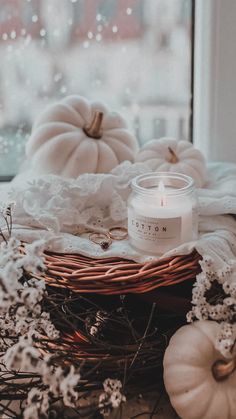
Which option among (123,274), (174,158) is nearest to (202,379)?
(123,274)

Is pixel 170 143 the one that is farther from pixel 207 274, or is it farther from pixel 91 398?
pixel 91 398

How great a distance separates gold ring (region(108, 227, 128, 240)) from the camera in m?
1.04

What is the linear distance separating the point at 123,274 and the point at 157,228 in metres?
0.09

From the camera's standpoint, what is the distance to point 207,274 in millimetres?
883

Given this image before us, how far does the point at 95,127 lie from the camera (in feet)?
3.96

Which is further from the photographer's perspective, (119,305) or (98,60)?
(98,60)

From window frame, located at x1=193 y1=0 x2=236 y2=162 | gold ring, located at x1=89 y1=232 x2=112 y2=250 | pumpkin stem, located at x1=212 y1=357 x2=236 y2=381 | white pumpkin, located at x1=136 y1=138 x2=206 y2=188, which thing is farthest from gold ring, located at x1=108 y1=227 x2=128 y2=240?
window frame, located at x1=193 y1=0 x2=236 y2=162

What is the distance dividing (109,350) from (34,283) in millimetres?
194

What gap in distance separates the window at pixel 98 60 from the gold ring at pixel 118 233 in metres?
0.43

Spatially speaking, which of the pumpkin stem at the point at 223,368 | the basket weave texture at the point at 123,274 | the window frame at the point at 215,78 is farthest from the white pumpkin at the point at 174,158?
the pumpkin stem at the point at 223,368

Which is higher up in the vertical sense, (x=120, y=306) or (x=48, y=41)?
(x=48, y=41)

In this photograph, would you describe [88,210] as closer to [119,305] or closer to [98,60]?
[119,305]

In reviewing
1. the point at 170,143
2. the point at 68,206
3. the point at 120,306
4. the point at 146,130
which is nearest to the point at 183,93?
the point at 146,130

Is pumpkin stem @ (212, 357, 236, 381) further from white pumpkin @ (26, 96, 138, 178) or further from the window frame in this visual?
the window frame
